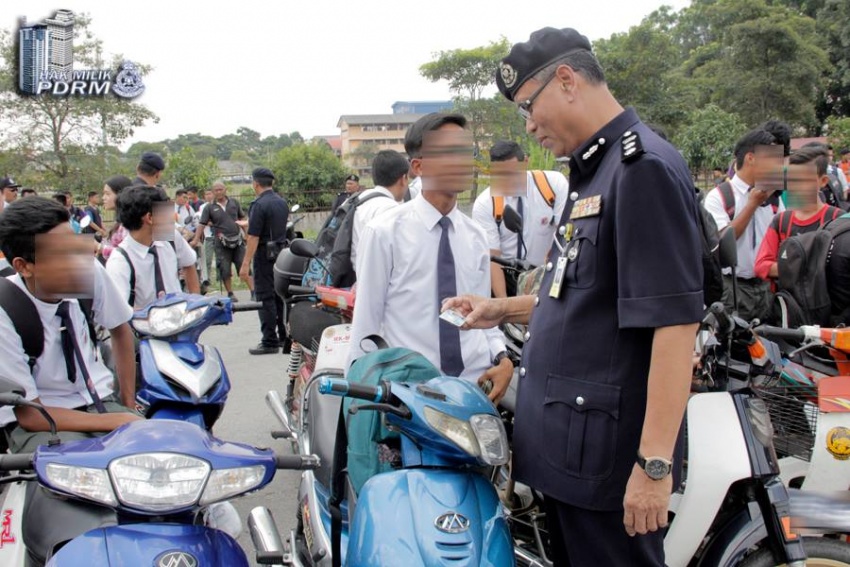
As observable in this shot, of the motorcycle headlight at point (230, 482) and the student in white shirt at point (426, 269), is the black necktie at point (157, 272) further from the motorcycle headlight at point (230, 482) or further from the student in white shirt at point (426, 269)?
the motorcycle headlight at point (230, 482)

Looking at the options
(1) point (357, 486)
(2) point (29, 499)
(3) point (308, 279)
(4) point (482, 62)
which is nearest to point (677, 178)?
(1) point (357, 486)

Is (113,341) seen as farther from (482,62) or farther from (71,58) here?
(482,62)

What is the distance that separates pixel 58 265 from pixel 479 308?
149cm

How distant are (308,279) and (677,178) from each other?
3.33 meters

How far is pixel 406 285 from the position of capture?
8.66ft

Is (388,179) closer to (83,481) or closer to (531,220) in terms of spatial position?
(531,220)

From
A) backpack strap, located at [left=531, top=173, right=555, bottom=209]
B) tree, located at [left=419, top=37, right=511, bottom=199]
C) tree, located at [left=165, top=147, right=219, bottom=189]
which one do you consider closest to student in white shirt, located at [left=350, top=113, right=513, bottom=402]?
backpack strap, located at [left=531, top=173, right=555, bottom=209]

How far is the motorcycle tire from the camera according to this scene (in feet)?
7.29

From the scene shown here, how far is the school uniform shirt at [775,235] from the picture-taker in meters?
4.07

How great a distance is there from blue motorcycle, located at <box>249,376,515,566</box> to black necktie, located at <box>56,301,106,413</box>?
3.69ft

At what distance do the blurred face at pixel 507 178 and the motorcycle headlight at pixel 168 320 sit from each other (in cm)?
205

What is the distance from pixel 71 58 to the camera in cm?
2039

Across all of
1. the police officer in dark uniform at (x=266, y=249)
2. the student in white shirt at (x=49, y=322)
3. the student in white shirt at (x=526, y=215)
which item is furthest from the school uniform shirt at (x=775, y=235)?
the police officer in dark uniform at (x=266, y=249)

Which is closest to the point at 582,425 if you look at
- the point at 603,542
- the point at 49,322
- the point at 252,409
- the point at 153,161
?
the point at 603,542
